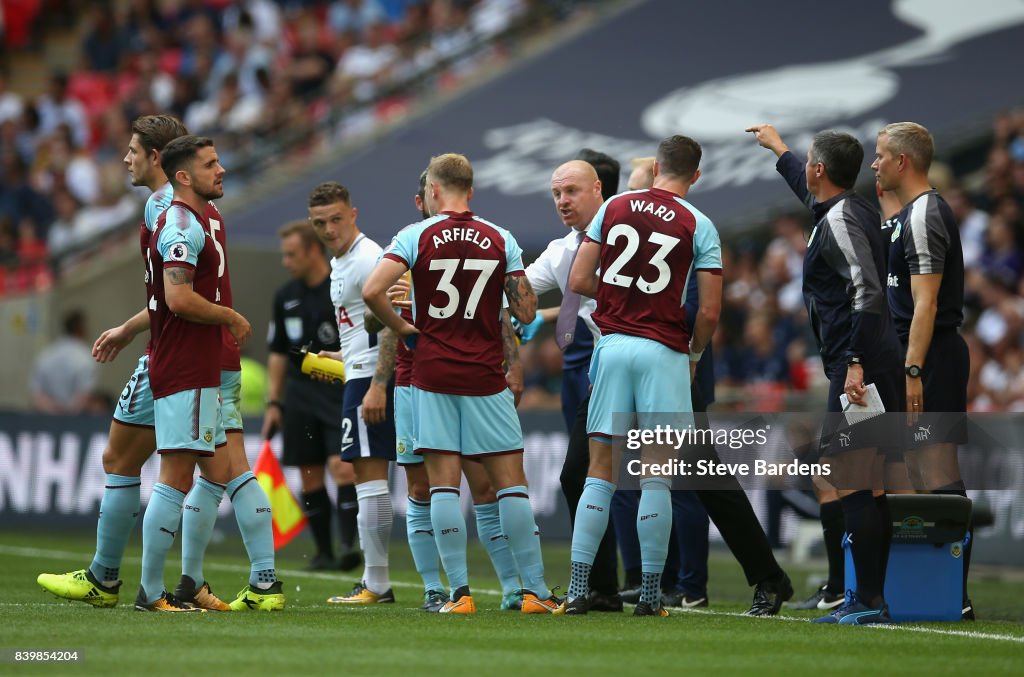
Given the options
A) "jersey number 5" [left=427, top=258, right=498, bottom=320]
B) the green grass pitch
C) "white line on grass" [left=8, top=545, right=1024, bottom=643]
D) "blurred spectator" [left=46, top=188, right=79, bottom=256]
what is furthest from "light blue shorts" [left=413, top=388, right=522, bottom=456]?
"blurred spectator" [left=46, top=188, right=79, bottom=256]

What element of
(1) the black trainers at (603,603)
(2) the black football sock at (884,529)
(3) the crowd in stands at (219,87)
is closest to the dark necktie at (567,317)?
(1) the black trainers at (603,603)

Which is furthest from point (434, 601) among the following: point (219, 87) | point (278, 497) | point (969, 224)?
point (219, 87)

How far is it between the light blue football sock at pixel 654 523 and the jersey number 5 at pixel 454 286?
1283 millimetres

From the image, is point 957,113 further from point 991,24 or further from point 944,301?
point 944,301

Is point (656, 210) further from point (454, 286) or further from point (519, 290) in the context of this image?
point (454, 286)

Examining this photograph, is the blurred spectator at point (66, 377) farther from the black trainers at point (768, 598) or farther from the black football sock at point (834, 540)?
the black trainers at point (768, 598)

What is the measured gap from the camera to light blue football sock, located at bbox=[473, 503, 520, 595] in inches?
345

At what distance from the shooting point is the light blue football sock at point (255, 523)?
8.70m

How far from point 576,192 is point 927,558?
2.80 metres

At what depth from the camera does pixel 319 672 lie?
247 inches

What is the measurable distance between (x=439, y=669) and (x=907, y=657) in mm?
2066

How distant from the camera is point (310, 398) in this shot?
1258cm

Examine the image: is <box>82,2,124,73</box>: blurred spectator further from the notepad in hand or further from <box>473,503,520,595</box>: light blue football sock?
the notepad in hand

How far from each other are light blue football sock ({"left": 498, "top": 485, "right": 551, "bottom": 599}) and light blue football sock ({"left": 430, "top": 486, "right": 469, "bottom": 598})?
0.24m
